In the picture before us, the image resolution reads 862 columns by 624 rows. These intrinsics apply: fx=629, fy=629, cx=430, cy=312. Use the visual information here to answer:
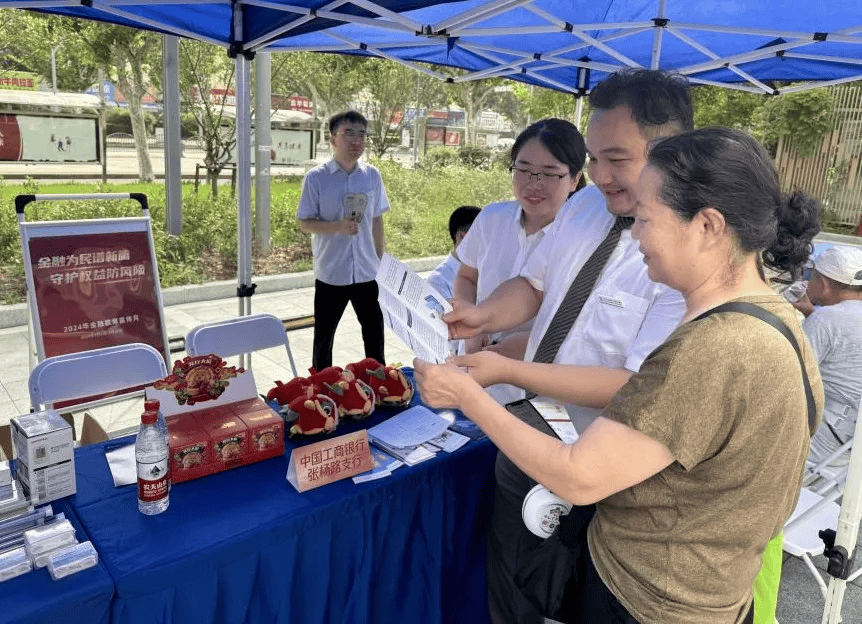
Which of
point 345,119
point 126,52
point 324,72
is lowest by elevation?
point 345,119

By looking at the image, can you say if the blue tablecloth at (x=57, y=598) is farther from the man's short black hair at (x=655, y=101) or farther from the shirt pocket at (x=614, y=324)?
the man's short black hair at (x=655, y=101)

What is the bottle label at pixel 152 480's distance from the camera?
1.34 metres

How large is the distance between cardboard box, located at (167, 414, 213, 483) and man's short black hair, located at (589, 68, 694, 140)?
1213 mm

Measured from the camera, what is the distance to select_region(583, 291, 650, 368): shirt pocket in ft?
4.60

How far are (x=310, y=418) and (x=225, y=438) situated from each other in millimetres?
258

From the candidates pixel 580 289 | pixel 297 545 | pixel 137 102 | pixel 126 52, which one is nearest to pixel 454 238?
pixel 580 289

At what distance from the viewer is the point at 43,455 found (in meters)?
1.38

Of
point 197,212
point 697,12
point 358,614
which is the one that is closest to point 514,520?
point 358,614

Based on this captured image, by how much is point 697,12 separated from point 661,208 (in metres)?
Result: 3.36

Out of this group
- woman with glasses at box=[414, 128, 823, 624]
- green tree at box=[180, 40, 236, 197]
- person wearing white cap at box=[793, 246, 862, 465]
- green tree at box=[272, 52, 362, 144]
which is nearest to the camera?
woman with glasses at box=[414, 128, 823, 624]

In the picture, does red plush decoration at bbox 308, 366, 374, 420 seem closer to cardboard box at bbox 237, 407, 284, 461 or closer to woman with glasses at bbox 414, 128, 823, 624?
cardboard box at bbox 237, 407, 284, 461

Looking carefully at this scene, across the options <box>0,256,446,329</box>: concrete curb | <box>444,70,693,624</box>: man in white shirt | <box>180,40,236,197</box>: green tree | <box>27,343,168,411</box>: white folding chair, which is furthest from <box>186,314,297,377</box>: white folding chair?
<box>180,40,236,197</box>: green tree

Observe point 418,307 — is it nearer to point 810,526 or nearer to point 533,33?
point 810,526

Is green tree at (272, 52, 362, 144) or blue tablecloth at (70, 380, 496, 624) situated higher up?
green tree at (272, 52, 362, 144)
